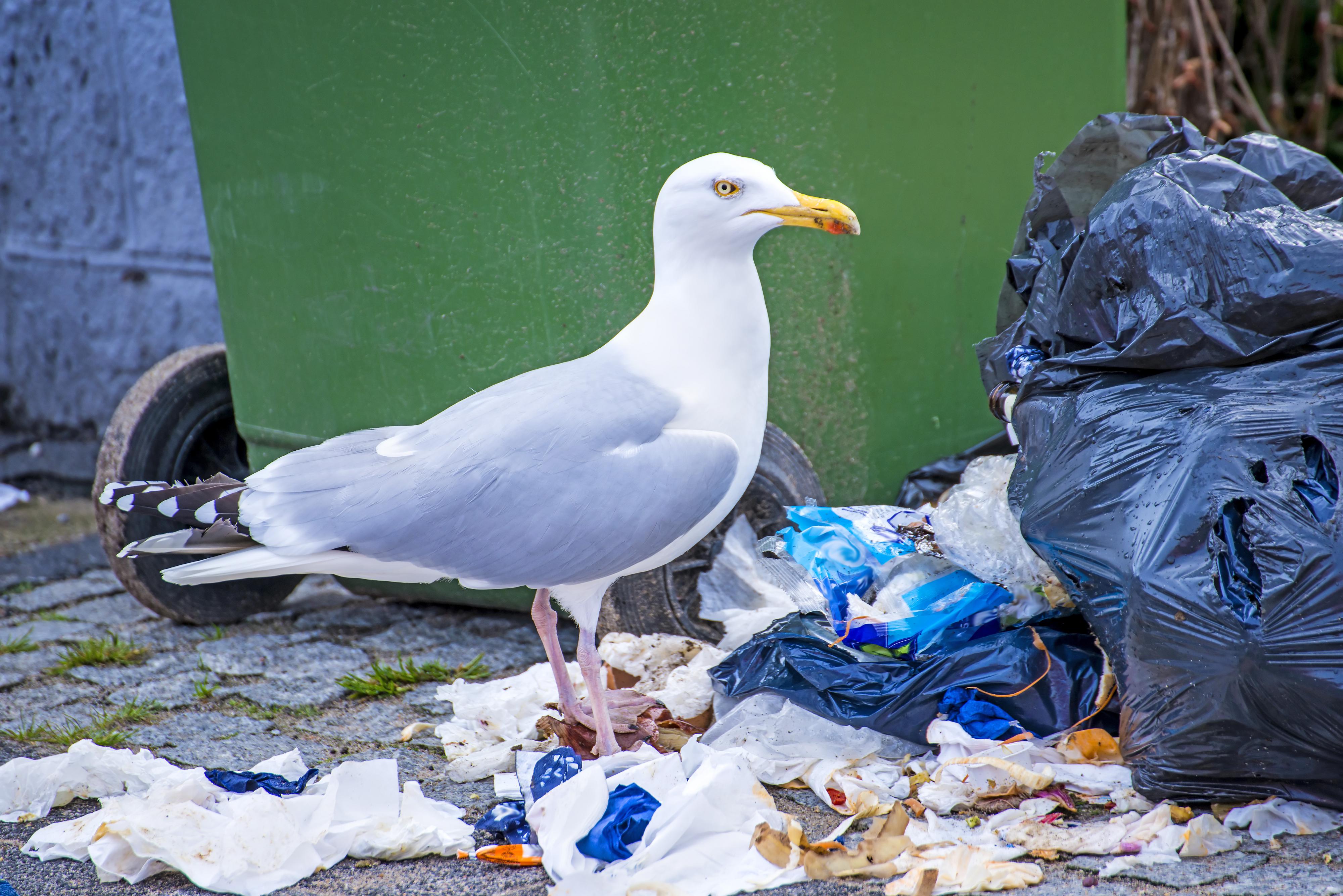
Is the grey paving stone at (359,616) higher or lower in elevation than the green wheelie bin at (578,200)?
lower

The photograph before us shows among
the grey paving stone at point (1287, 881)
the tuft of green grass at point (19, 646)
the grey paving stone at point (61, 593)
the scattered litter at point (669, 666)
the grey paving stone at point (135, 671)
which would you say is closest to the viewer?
the grey paving stone at point (1287, 881)

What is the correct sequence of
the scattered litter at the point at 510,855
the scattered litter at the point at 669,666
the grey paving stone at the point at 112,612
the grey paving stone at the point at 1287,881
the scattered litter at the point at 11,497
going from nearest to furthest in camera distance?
the grey paving stone at the point at 1287,881
the scattered litter at the point at 510,855
the scattered litter at the point at 669,666
the grey paving stone at the point at 112,612
the scattered litter at the point at 11,497

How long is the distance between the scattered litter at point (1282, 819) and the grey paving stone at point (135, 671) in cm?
236

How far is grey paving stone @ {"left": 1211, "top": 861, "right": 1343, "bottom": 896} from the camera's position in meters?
1.65

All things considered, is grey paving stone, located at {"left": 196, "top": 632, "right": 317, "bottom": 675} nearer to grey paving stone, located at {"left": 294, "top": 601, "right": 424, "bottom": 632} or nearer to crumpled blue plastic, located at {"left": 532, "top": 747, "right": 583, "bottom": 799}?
grey paving stone, located at {"left": 294, "top": 601, "right": 424, "bottom": 632}

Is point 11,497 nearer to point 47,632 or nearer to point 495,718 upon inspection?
point 47,632

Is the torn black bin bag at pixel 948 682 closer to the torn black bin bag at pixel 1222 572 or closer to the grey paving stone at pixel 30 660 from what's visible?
the torn black bin bag at pixel 1222 572

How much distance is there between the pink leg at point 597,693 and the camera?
2164 millimetres

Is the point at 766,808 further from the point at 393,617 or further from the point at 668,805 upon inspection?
the point at 393,617

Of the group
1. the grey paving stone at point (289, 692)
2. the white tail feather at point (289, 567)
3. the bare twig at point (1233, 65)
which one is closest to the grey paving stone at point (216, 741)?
the grey paving stone at point (289, 692)

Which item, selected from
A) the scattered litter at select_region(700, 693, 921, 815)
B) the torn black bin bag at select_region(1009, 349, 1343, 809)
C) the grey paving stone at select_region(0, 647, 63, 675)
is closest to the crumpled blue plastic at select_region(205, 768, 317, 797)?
the scattered litter at select_region(700, 693, 921, 815)

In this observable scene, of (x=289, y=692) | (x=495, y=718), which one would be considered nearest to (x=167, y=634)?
(x=289, y=692)

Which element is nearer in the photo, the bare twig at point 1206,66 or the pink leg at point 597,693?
the pink leg at point 597,693

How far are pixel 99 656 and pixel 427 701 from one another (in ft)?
3.15
